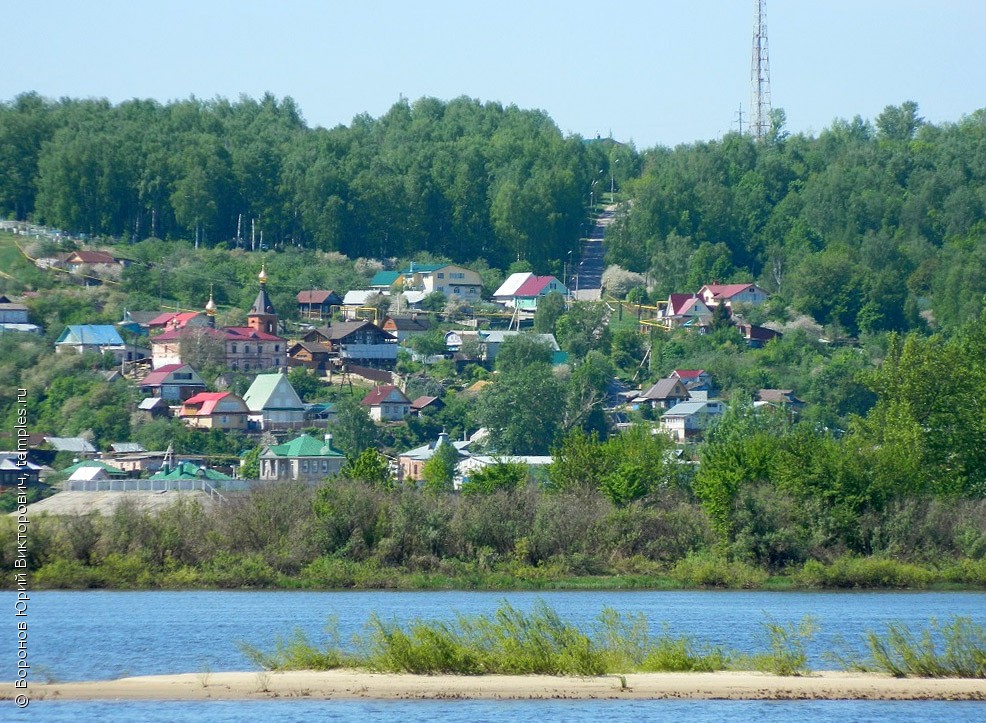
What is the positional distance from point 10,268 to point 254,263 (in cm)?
1648

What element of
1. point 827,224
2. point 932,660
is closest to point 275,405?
point 827,224

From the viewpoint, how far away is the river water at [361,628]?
25.7 metres

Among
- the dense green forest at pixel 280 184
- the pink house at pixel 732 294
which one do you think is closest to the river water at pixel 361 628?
the pink house at pixel 732 294

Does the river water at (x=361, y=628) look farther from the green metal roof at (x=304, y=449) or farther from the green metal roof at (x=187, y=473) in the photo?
the green metal roof at (x=304, y=449)

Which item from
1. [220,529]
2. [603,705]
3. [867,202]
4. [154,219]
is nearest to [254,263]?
[154,219]

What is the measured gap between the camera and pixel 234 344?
96.8 meters

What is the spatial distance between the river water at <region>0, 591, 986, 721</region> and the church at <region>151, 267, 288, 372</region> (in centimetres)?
5049

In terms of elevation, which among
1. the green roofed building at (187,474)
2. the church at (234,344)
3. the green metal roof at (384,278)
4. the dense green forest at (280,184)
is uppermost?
the dense green forest at (280,184)

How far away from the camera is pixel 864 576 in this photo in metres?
46.6

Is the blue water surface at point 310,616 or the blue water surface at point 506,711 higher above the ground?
the blue water surface at point 506,711

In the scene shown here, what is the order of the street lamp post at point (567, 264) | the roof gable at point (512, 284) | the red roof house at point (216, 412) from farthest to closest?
the street lamp post at point (567, 264) < the roof gable at point (512, 284) < the red roof house at point (216, 412)

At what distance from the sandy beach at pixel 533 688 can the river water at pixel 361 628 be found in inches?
10.1

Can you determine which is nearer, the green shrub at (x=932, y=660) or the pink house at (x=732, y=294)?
the green shrub at (x=932, y=660)

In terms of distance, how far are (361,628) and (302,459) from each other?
39.7 meters
